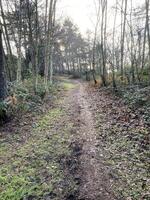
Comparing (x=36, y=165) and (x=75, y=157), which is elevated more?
(x=75, y=157)

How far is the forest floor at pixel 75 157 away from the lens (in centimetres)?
582

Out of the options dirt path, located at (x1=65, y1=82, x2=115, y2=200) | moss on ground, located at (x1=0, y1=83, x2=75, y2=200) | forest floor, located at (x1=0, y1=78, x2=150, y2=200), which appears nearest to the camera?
dirt path, located at (x1=65, y1=82, x2=115, y2=200)

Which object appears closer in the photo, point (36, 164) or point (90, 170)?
point (90, 170)

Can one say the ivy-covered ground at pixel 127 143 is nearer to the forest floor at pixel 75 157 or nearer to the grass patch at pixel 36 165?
the forest floor at pixel 75 157

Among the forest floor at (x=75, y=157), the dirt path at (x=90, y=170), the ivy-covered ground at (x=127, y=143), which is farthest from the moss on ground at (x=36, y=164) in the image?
the ivy-covered ground at (x=127, y=143)

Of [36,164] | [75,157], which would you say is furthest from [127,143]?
[36,164]

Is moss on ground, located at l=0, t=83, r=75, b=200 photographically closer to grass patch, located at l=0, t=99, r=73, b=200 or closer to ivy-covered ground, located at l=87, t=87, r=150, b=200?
grass patch, located at l=0, t=99, r=73, b=200

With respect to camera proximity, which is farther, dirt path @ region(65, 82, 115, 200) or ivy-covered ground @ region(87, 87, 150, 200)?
ivy-covered ground @ region(87, 87, 150, 200)

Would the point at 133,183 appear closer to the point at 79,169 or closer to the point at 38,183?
the point at 79,169

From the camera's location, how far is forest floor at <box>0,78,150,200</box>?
19.1 ft

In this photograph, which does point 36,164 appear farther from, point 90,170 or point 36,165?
point 90,170

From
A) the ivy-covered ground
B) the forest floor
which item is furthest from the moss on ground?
the ivy-covered ground

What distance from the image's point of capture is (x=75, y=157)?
24.2ft

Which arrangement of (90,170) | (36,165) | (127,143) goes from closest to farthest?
(90,170), (36,165), (127,143)
